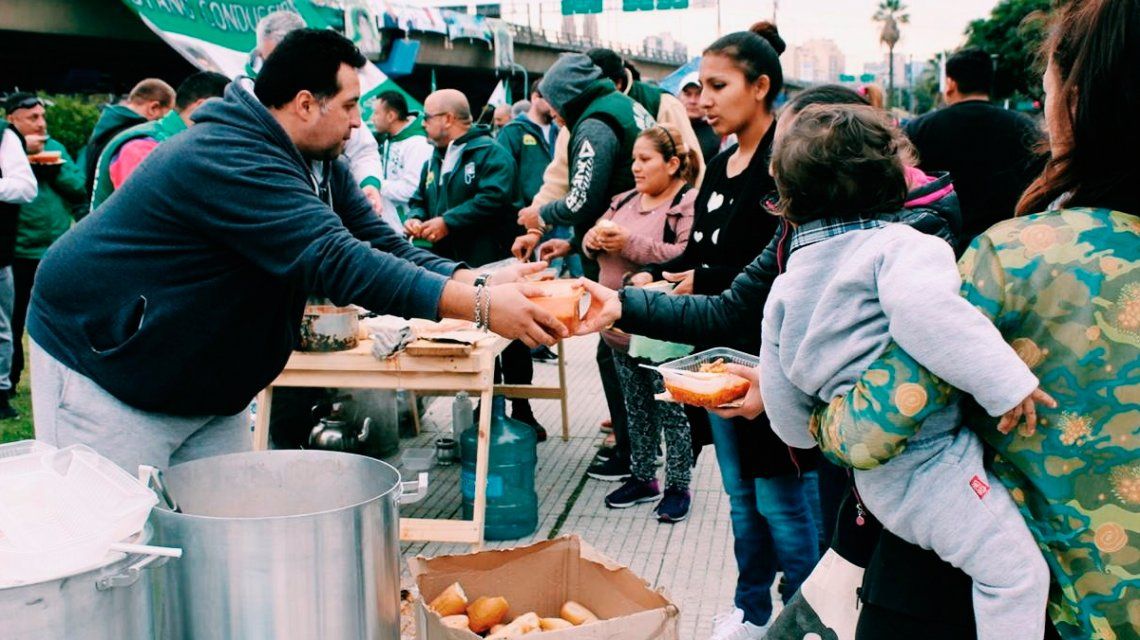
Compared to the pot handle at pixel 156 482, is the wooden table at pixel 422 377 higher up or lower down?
lower down

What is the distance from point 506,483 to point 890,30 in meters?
78.6

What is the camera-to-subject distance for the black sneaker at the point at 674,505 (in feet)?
15.0

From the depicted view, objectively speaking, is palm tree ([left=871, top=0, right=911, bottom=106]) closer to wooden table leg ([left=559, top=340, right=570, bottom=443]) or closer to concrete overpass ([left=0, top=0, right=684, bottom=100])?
concrete overpass ([left=0, top=0, right=684, bottom=100])

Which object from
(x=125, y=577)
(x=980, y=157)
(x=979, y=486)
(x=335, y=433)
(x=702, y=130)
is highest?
(x=702, y=130)

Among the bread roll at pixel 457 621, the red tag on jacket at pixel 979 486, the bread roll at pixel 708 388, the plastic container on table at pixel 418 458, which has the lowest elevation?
the plastic container on table at pixel 418 458

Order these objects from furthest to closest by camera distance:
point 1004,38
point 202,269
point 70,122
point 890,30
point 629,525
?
1. point 890,30
2. point 1004,38
3. point 70,122
4. point 629,525
5. point 202,269

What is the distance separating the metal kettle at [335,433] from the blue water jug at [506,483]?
2.04ft

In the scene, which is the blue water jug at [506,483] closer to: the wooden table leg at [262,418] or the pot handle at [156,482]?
the wooden table leg at [262,418]

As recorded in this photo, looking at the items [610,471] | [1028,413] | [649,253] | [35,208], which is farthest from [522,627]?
[35,208]

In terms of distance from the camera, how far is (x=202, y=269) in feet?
7.40

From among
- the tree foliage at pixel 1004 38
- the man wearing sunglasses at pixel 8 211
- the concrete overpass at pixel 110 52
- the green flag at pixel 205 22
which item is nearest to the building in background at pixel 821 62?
the tree foliage at pixel 1004 38

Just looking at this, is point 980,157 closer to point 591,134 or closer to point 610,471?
point 591,134

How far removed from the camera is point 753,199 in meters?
3.05

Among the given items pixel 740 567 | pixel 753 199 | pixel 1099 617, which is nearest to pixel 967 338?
pixel 1099 617
